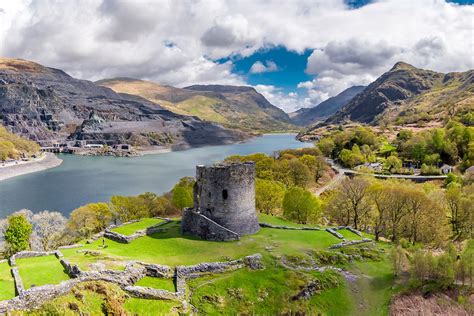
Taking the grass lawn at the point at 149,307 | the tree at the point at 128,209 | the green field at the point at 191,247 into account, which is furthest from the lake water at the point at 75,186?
the grass lawn at the point at 149,307

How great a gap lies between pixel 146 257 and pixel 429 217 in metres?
28.7

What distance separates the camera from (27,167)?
14138 cm

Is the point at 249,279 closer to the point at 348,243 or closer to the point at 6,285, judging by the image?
the point at 348,243

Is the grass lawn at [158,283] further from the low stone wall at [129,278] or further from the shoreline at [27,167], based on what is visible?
the shoreline at [27,167]

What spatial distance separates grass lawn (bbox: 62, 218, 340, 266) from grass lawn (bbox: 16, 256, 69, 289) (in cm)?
120

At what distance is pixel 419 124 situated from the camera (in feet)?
518

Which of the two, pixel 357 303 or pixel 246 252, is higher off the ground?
pixel 246 252

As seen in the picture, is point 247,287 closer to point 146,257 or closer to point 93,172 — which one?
point 146,257

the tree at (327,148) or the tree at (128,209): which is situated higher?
the tree at (327,148)

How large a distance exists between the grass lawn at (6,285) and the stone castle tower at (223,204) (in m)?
13.2

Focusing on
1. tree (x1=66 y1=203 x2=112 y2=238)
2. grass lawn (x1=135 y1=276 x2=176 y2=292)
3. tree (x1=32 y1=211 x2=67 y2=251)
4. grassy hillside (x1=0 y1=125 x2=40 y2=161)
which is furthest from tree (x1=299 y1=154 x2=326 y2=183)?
grassy hillside (x1=0 y1=125 x2=40 y2=161)

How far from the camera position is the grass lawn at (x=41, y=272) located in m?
20.7

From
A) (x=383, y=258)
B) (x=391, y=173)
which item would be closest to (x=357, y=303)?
(x=383, y=258)

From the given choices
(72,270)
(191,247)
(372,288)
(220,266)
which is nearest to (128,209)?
(191,247)
